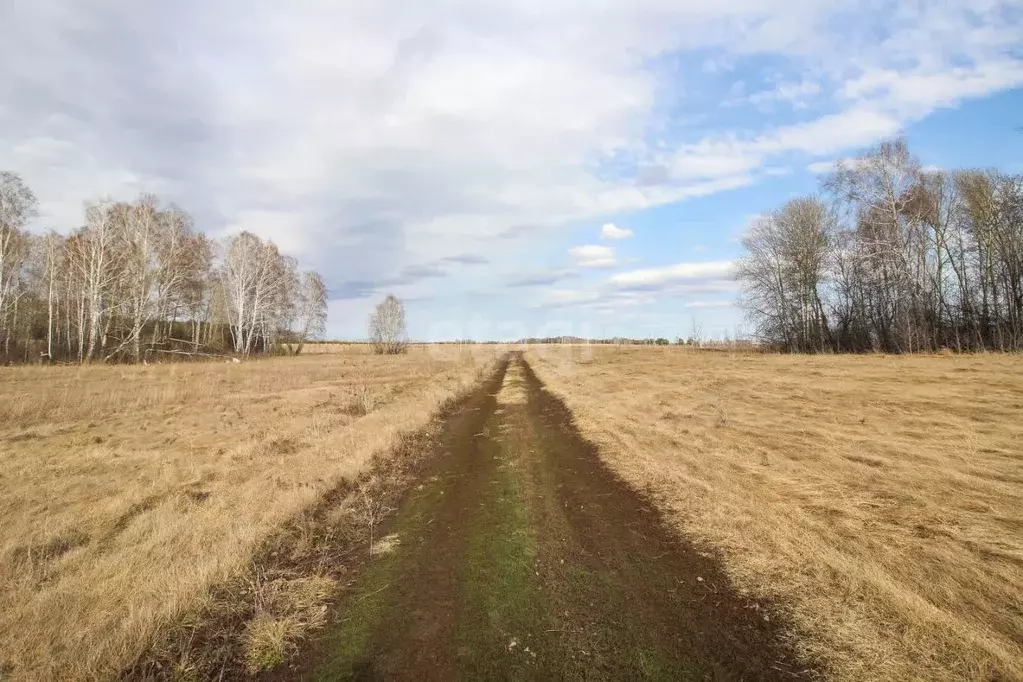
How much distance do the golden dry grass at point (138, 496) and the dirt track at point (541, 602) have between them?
1.02m

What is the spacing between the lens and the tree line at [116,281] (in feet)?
112

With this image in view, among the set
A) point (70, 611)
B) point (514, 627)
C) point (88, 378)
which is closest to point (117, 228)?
point (88, 378)

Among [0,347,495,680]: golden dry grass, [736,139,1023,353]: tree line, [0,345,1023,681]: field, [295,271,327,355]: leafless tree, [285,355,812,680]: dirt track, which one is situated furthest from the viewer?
[295,271,327,355]: leafless tree

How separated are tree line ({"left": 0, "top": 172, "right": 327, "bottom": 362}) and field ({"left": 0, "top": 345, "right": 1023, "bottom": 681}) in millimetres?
28056

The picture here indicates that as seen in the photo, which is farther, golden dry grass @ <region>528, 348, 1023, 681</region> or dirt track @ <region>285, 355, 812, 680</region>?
golden dry grass @ <region>528, 348, 1023, 681</region>

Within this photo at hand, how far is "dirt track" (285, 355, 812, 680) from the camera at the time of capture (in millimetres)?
3893

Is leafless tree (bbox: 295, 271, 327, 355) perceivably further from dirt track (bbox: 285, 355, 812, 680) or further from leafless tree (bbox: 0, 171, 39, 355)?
dirt track (bbox: 285, 355, 812, 680)

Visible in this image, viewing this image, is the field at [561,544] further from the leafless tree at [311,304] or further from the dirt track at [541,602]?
the leafless tree at [311,304]

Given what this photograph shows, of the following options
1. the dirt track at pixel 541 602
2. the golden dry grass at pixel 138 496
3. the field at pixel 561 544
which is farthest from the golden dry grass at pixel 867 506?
the golden dry grass at pixel 138 496

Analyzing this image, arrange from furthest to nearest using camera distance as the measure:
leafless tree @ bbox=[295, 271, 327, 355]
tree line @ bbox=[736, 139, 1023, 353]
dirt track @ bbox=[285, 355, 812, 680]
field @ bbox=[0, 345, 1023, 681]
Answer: leafless tree @ bbox=[295, 271, 327, 355]
tree line @ bbox=[736, 139, 1023, 353]
field @ bbox=[0, 345, 1023, 681]
dirt track @ bbox=[285, 355, 812, 680]

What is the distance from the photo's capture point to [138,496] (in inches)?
321

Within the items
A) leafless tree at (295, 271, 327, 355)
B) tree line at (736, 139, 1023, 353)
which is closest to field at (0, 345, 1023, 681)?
tree line at (736, 139, 1023, 353)

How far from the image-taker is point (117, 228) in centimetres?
3716

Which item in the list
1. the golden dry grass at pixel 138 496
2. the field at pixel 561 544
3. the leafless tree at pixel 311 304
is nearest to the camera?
the field at pixel 561 544
